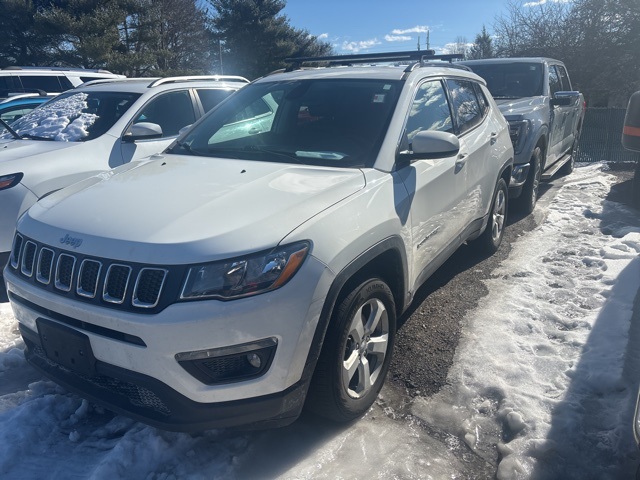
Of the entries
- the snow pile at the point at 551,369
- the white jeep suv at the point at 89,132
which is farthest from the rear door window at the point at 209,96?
the snow pile at the point at 551,369

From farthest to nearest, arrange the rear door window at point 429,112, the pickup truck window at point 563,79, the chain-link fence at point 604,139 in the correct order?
the chain-link fence at point 604,139 < the pickup truck window at point 563,79 < the rear door window at point 429,112

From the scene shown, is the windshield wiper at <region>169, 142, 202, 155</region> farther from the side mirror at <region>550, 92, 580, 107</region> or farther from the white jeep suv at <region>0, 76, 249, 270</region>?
the side mirror at <region>550, 92, 580, 107</region>

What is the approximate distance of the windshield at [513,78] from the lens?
810 cm

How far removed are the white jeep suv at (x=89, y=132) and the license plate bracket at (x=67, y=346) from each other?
2.31 m

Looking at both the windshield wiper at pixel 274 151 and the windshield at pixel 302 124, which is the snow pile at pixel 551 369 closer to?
the windshield at pixel 302 124

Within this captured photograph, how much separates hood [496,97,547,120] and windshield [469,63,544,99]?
12.8 inches

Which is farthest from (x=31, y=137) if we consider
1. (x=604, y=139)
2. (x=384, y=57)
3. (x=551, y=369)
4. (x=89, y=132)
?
(x=604, y=139)

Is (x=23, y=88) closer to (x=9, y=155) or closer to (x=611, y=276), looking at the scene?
(x=9, y=155)

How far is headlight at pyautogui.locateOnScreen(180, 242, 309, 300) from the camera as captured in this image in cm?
237

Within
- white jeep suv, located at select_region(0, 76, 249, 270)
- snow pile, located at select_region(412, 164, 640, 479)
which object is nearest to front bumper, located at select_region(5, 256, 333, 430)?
snow pile, located at select_region(412, 164, 640, 479)

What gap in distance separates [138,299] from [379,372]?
1.49 m

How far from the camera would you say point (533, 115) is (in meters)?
7.01

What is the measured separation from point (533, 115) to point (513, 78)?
62.0 inches

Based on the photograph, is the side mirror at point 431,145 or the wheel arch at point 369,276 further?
the side mirror at point 431,145
